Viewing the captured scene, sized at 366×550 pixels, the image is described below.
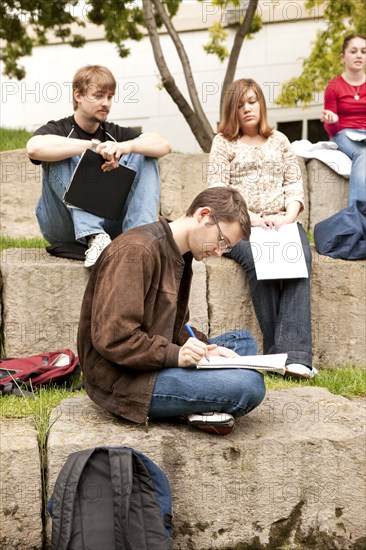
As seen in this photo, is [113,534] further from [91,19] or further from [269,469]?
[91,19]

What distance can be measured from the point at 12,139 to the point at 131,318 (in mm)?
5424

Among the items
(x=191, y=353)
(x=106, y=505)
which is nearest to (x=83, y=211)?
(x=191, y=353)

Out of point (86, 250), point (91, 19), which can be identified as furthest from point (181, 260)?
point (91, 19)

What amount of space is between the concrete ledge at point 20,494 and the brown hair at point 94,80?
2.29 m

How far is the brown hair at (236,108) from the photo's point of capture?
5.39 metres

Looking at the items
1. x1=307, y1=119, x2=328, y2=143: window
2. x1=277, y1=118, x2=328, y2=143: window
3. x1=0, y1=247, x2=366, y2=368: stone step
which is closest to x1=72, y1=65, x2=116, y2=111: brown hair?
x1=0, y1=247, x2=366, y2=368: stone step

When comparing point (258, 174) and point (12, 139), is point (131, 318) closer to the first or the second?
point (258, 174)

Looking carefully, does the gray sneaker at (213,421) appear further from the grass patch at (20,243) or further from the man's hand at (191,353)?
the grass patch at (20,243)

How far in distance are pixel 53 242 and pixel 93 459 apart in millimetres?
2165

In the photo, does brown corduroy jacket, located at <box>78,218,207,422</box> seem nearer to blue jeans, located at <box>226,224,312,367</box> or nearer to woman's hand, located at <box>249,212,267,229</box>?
blue jeans, located at <box>226,224,312,367</box>

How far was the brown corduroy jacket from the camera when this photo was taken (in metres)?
3.39

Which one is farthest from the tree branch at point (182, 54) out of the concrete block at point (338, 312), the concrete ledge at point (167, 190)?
the concrete block at point (338, 312)

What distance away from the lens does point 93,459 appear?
329 centimetres

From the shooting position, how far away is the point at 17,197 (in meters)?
6.93
